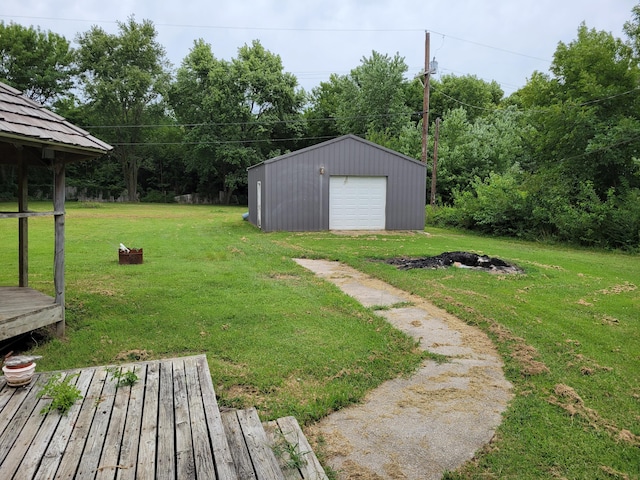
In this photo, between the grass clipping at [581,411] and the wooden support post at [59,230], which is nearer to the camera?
the grass clipping at [581,411]

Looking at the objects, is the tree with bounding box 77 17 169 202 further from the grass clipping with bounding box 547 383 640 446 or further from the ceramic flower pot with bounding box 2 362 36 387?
the grass clipping with bounding box 547 383 640 446

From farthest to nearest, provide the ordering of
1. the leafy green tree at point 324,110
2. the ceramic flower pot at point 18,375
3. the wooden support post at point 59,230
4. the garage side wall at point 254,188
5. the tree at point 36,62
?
the leafy green tree at point 324,110, the tree at point 36,62, the garage side wall at point 254,188, the wooden support post at point 59,230, the ceramic flower pot at point 18,375

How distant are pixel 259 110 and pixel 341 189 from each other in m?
21.0

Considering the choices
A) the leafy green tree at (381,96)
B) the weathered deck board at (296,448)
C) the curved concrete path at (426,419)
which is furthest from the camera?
the leafy green tree at (381,96)

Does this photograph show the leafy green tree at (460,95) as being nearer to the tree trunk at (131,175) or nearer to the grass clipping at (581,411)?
the tree trunk at (131,175)

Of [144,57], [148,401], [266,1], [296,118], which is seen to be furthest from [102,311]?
[144,57]

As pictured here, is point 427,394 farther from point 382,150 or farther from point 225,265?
point 382,150

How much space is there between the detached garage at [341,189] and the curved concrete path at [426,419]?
34.5ft

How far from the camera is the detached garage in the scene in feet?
47.4

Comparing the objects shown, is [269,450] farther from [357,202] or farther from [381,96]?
[381,96]

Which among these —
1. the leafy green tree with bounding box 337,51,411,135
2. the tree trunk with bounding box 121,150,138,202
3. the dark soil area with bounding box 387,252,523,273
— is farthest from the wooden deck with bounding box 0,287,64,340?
the tree trunk with bounding box 121,150,138,202

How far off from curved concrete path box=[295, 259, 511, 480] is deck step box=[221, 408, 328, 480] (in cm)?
22

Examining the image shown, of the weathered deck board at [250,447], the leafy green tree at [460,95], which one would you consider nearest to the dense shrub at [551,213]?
the weathered deck board at [250,447]

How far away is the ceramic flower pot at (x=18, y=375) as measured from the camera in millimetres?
2477
